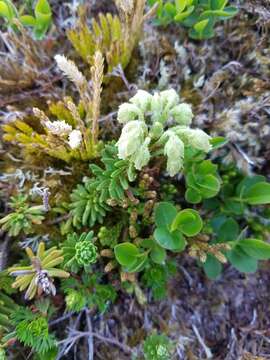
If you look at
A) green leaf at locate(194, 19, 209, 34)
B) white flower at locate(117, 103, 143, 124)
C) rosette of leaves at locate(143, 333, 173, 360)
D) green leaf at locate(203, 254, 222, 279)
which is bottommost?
rosette of leaves at locate(143, 333, 173, 360)

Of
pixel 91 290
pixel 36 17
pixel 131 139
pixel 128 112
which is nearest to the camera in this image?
pixel 131 139

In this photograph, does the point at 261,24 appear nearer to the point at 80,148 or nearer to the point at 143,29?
the point at 143,29

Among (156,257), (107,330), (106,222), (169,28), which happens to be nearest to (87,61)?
(169,28)

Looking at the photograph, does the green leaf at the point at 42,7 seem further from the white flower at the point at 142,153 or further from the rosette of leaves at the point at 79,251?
the rosette of leaves at the point at 79,251

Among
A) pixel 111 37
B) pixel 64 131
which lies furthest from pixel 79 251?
pixel 111 37

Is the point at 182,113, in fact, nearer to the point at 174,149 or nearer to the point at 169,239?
the point at 174,149

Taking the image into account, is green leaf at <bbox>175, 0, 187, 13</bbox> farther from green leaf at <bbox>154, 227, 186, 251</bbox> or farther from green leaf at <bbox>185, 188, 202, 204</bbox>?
green leaf at <bbox>154, 227, 186, 251</bbox>

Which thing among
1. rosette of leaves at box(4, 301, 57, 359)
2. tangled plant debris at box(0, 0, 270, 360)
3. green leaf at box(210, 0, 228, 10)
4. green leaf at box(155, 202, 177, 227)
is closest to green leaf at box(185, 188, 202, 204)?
tangled plant debris at box(0, 0, 270, 360)
